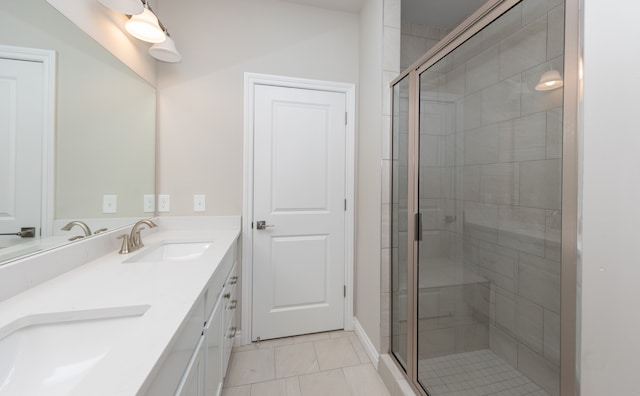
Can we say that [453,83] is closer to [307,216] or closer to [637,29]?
[637,29]

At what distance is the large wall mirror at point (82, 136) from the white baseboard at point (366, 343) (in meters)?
1.84

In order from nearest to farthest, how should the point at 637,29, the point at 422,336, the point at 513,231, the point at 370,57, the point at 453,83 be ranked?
the point at 637,29 → the point at 513,231 → the point at 453,83 → the point at 422,336 → the point at 370,57

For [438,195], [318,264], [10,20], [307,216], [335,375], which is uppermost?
[10,20]

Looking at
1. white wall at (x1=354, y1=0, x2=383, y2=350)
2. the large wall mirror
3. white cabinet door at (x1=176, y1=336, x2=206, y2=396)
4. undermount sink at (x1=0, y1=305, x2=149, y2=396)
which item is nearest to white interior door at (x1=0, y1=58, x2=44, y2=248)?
the large wall mirror

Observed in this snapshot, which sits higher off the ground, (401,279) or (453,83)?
(453,83)

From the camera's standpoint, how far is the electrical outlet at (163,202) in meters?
1.81

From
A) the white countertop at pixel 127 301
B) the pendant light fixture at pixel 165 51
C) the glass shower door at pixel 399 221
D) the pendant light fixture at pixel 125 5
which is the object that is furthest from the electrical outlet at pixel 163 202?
the glass shower door at pixel 399 221

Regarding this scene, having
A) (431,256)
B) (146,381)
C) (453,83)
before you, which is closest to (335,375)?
(431,256)

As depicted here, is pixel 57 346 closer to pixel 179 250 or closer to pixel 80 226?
pixel 80 226

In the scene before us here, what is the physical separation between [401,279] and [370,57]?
1647 millimetres

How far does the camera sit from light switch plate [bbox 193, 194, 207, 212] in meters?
1.86

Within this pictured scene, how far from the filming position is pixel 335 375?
159 centimetres

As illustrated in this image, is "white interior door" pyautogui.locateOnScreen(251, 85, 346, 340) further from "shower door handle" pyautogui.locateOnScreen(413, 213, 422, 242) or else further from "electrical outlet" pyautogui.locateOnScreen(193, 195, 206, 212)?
"shower door handle" pyautogui.locateOnScreen(413, 213, 422, 242)

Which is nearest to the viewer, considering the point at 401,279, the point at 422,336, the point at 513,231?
the point at 513,231
